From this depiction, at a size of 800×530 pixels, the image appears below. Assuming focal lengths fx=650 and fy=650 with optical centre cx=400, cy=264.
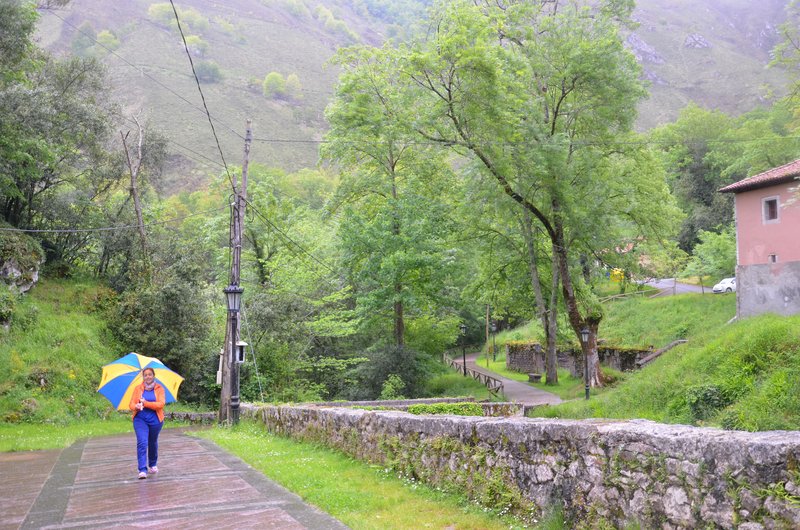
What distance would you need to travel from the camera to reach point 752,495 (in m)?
3.74

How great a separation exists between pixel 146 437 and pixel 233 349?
935 cm

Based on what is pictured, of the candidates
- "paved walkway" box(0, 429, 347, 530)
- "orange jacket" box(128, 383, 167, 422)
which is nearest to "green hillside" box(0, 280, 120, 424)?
"paved walkway" box(0, 429, 347, 530)

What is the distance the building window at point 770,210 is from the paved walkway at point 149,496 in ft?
84.5

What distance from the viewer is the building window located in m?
27.8

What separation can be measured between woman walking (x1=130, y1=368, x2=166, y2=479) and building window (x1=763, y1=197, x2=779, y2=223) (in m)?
27.1

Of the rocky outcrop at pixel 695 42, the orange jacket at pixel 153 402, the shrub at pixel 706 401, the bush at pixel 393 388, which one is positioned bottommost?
the bush at pixel 393 388

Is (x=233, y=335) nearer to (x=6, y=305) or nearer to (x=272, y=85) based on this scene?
(x=6, y=305)

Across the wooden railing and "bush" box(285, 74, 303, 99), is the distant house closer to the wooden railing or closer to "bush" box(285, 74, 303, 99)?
the wooden railing

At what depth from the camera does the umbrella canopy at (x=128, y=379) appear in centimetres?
941

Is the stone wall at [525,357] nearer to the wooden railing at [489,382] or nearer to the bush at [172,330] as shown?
the wooden railing at [489,382]

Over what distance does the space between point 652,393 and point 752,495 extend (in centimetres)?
1336

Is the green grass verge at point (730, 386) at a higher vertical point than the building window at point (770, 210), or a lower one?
lower

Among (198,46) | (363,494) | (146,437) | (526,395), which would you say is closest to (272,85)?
(198,46)

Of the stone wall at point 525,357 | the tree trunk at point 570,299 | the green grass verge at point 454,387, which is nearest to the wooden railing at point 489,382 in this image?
the green grass verge at point 454,387
